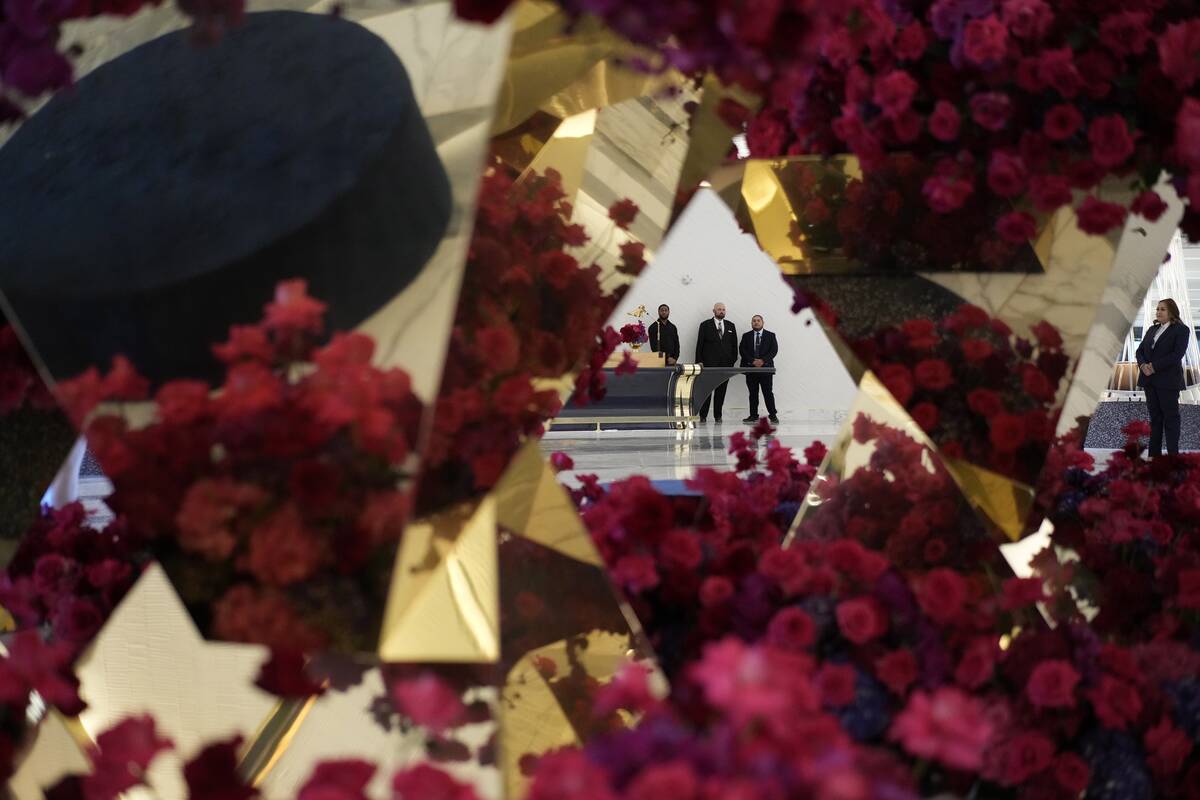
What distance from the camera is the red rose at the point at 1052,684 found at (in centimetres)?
130

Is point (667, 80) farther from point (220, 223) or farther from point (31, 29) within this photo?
point (31, 29)

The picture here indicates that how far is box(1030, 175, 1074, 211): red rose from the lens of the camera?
A: 1.49m

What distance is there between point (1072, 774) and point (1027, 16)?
1.00 metres

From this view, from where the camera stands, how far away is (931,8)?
1.55 meters

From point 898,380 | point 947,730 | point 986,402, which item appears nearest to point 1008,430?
point 986,402

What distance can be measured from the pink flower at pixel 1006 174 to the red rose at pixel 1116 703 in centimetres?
68

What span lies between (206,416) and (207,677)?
34cm

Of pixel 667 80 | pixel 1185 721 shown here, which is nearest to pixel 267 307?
pixel 667 80

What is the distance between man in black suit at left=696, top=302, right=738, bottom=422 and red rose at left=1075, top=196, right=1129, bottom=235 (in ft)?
24.0

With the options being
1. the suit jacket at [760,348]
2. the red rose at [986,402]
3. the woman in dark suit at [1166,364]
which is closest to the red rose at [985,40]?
the red rose at [986,402]

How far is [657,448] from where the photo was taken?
683 cm

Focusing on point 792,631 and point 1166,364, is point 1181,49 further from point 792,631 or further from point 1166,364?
point 1166,364

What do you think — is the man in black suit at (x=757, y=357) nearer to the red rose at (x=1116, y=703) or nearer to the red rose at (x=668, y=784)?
Result: the red rose at (x=1116, y=703)

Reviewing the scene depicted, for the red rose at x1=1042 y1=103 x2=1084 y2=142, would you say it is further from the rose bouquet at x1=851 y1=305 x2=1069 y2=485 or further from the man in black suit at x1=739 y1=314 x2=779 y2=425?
the man in black suit at x1=739 y1=314 x2=779 y2=425
